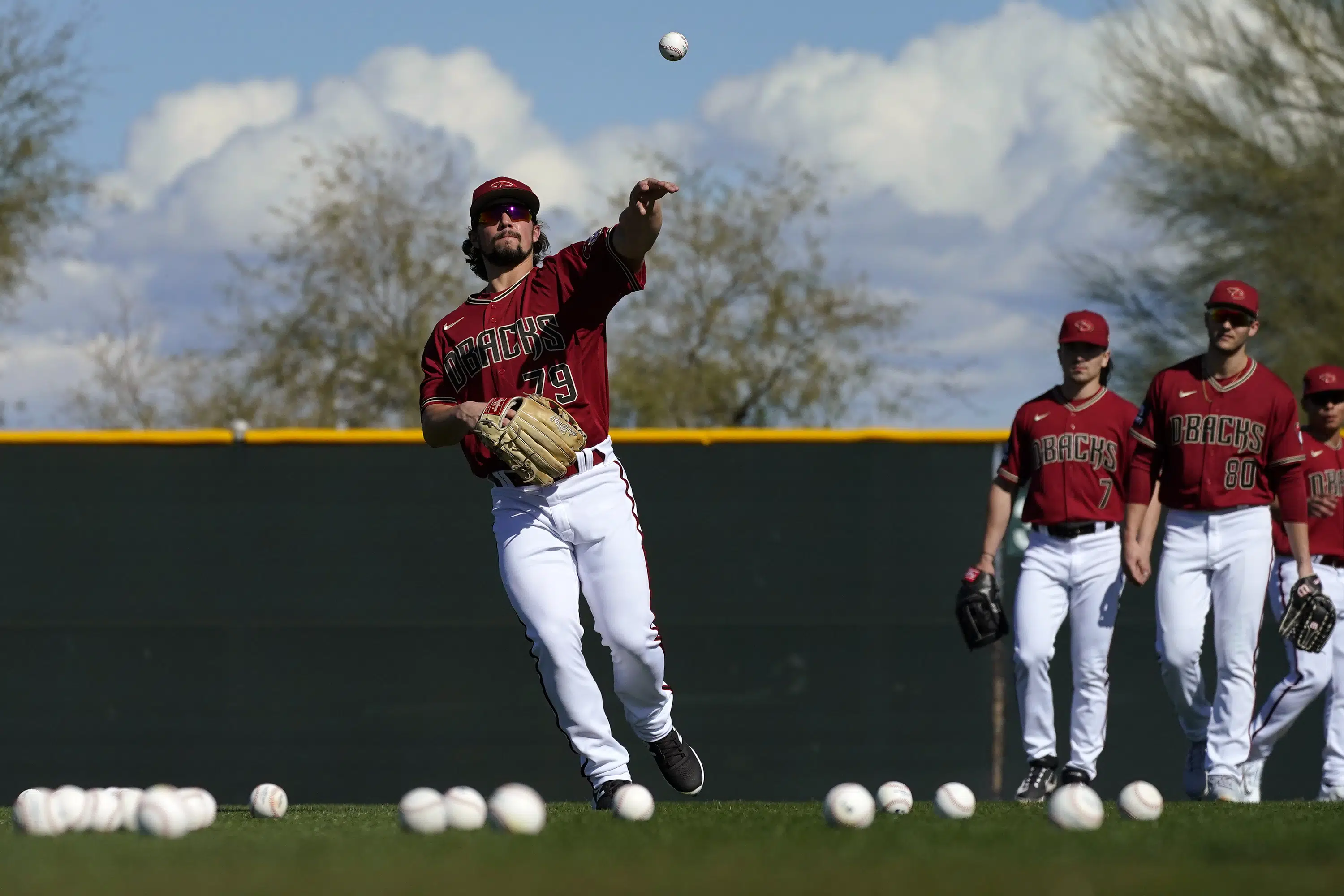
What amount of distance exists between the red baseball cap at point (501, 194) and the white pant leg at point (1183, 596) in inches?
125

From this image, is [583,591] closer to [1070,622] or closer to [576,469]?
[576,469]

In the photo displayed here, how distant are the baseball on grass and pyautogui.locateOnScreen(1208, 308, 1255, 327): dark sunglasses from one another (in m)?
3.06

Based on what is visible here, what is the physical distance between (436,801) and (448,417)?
1679 mm

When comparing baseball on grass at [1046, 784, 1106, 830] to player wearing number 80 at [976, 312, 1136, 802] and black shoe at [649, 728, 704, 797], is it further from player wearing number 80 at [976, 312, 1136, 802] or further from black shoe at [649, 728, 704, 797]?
player wearing number 80 at [976, 312, 1136, 802]

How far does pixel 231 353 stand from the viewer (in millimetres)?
31438

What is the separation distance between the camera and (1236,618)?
7.20 m

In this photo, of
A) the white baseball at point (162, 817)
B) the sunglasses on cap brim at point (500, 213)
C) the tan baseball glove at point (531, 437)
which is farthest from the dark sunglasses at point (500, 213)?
the white baseball at point (162, 817)

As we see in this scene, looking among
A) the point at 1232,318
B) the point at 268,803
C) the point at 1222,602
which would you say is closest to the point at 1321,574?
the point at 1222,602

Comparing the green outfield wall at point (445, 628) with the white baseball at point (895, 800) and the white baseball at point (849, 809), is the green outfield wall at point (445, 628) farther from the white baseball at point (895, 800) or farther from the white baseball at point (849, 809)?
the white baseball at point (849, 809)

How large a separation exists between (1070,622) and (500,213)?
3.35 meters

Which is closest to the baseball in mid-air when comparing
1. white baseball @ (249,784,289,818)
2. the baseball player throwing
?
the baseball player throwing

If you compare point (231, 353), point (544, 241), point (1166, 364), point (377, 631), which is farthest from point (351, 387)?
point (544, 241)

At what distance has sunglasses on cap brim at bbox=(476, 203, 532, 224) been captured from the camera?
20.4 feet

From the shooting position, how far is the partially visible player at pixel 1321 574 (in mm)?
8141
